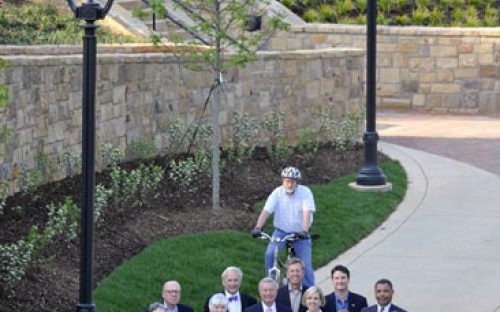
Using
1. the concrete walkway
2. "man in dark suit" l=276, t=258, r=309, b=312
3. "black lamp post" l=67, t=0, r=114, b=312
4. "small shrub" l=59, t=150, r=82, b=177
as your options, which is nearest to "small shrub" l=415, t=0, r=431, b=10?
the concrete walkway

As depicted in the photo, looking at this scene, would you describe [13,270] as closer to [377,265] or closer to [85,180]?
[85,180]

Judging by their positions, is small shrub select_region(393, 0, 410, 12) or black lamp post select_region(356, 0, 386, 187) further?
small shrub select_region(393, 0, 410, 12)

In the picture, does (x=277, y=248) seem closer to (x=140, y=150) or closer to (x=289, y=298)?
(x=289, y=298)

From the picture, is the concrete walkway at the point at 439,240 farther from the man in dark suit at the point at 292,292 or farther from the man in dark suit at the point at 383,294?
the man in dark suit at the point at 383,294

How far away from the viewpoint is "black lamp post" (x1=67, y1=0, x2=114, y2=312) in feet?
32.0

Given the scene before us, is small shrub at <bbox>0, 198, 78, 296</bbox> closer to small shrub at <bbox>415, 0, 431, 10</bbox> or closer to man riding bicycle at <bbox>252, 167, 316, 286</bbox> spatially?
man riding bicycle at <bbox>252, 167, 316, 286</bbox>

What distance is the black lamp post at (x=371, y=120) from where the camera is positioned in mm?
18531

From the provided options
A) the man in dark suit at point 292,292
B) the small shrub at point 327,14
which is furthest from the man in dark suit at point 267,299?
the small shrub at point 327,14

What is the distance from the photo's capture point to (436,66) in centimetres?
2819

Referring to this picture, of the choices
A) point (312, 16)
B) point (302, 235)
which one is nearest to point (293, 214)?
point (302, 235)

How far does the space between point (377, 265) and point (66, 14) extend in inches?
358

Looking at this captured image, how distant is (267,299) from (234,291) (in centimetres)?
43

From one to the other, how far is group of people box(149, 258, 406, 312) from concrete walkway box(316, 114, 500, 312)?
2316 millimetres

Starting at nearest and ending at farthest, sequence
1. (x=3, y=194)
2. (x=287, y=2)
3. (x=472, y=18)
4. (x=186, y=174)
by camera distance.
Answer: (x=3, y=194) < (x=186, y=174) < (x=472, y=18) < (x=287, y=2)
